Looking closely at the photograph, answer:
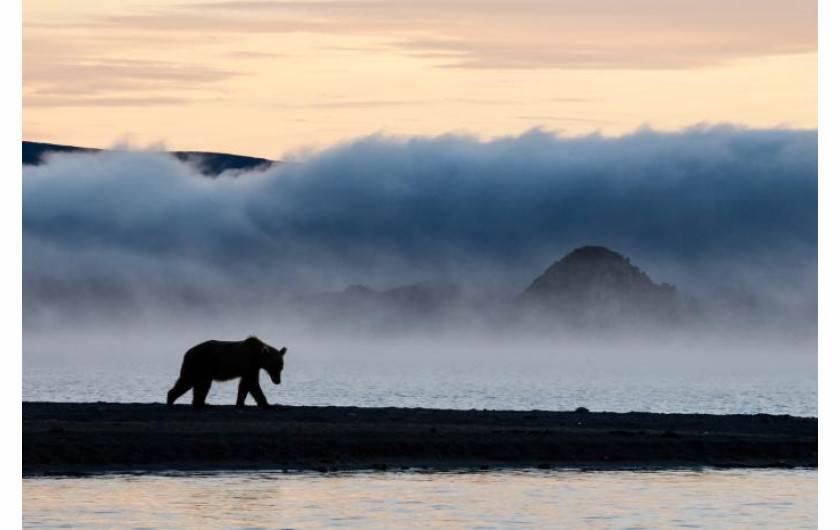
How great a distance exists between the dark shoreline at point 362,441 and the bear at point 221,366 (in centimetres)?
95

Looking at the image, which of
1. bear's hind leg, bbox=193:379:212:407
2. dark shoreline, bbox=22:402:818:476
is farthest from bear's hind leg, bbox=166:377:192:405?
dark shoreline, bbox=22:402:818:476

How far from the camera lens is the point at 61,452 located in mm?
47188

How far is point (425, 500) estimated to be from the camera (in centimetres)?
4219

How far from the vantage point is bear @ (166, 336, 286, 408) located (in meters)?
58.4

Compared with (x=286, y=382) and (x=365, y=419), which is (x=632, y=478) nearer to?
(x=365, y=419)

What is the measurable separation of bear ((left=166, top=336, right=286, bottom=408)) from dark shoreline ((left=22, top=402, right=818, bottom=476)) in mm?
947

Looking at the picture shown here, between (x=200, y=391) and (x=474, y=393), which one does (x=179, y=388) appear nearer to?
(x=200, y=391)

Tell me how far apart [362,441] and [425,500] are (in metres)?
9.15

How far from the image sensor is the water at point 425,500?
3881 cm

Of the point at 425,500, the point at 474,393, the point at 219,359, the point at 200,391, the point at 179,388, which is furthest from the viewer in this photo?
the point at 474,393

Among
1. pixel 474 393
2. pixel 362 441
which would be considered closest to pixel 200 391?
pixel 362 441

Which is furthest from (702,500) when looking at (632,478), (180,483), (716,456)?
(180,483)

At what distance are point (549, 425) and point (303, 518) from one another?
19.3 m

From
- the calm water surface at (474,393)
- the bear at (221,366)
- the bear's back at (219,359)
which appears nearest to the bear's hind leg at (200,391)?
the bear at (221,366)
